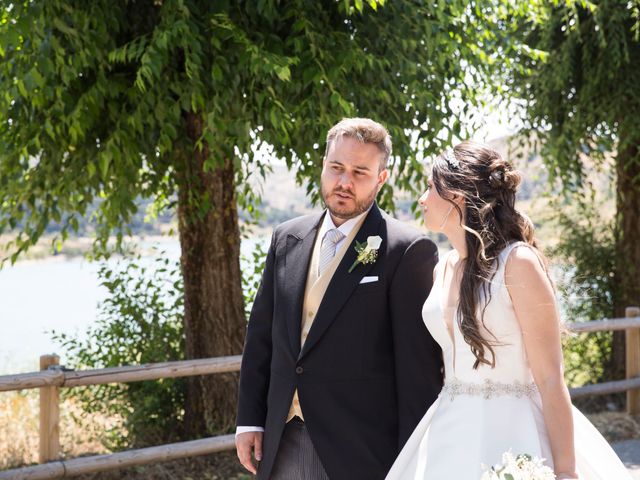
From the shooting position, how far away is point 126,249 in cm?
792

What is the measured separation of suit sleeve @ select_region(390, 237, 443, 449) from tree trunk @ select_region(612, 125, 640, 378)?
305 inches

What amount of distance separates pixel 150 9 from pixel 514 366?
4.74m

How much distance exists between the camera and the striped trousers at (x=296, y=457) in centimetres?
327

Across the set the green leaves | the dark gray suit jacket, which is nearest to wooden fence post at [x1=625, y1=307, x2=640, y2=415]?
the green leaves

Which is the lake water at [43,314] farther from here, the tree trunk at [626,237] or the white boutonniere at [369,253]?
the tree trunk at [626,237]

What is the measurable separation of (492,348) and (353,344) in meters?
0.61

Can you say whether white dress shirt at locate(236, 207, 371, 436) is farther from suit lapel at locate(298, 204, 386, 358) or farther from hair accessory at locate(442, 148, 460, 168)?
hair accessory at locate(442, 148, 460, 168)

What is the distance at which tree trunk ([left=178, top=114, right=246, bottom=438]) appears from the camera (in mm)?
7023

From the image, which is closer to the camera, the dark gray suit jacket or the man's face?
the dark gray suit jacket

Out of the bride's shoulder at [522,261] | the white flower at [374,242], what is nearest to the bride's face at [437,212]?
the bride's shoulder at [522,261]

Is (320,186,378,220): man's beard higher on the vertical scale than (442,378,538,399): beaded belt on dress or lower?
higher

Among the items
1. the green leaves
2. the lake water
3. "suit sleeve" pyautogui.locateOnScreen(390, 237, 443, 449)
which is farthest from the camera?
the lake water

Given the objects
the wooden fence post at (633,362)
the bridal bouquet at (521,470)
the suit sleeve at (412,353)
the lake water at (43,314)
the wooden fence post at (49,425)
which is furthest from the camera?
the lake water at (43,314)

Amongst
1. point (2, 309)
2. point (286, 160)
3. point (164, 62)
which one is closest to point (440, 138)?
point (286, 160)
